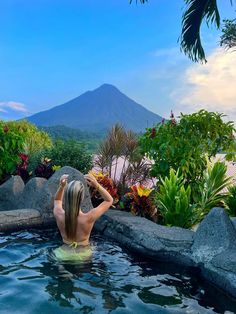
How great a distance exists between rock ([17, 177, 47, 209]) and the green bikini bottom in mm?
3775

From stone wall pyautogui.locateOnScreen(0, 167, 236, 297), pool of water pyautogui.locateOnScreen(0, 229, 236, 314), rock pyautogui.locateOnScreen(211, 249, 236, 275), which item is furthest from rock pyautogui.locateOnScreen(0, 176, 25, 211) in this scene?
rock pyautogui.locateOnScreen(211, 249, 236, 275)

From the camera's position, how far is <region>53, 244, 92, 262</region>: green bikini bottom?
6129 mm

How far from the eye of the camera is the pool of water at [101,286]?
4816 mm

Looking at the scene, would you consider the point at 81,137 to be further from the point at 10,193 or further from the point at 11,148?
the point at 10,193

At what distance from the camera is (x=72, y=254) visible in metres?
6.13

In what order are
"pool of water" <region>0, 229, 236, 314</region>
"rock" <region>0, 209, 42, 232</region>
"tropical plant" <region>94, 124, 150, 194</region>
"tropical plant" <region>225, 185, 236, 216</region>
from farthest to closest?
1. "tropical plant" <region>94, 124, 150, 194</region>
2. "tropical plant" <region>225, 185, 236, 216</region>
3. "rock" <region>0, 209, 42, 232</region>
4. "pool of water" <region>0, 229, 236, 314</region>


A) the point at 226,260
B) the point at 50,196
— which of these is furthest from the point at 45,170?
the point at 226,260

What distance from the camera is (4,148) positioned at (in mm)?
13719

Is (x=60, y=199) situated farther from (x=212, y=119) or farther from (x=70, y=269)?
(x=212, y=119)

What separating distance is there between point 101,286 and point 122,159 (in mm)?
6983

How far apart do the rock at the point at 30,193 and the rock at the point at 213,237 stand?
4.53 metres

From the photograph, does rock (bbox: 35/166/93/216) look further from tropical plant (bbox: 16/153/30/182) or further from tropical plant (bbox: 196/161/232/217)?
tropical plant (bbox: 16/153/30/182)

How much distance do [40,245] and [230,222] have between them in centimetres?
319

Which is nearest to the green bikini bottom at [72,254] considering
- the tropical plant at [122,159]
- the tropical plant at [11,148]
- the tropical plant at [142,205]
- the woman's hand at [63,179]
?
the woman's hand at [63,179]
